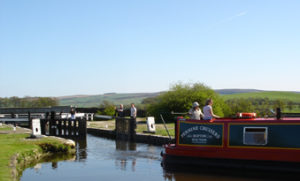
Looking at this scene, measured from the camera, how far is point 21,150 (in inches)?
541

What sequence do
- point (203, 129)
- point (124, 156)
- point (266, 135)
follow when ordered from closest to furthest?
1. point (266, 135)
2. point (203, 129)
3. point (124, 156)

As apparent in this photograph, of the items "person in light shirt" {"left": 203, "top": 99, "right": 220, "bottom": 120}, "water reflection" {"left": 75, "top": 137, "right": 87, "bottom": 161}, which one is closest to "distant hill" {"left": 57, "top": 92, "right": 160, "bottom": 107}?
"water reflection" {"left": 75, "top": 137, "right": 87, "bottom": 161}

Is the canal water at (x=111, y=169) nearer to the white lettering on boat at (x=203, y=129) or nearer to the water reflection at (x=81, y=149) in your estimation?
the water reflection at (x=81, y=149)

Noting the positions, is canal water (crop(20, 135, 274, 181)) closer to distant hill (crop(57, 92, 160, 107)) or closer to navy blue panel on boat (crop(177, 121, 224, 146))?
navy blue panel on boat (crop(177, 121, 224, 146))

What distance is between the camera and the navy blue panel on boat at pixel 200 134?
12.4m

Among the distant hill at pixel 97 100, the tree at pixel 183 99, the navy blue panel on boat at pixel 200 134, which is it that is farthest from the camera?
the distant hill at pixel 97 100

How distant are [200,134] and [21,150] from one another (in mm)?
6357

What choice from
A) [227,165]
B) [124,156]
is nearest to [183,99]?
[124,156]

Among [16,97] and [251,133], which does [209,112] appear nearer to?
[251,133]

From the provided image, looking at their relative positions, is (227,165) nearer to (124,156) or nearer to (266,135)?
(266,135)

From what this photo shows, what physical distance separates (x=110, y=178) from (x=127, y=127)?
9.71 m

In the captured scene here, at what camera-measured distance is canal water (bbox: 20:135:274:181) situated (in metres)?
11.6

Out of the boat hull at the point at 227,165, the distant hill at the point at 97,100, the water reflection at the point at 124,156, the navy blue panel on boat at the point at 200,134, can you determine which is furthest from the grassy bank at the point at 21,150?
the distant hill at the point at 97,100

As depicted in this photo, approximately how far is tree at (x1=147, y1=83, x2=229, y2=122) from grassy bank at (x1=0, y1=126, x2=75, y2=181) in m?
11.5
